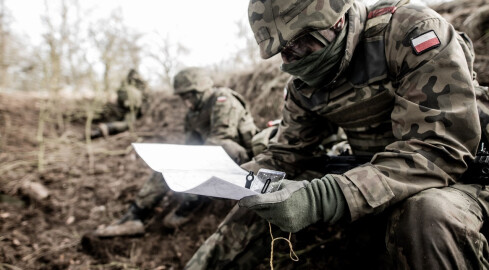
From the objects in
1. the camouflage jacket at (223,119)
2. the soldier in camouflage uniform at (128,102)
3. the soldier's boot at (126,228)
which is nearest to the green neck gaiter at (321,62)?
the camouflage jacket at (223,119)

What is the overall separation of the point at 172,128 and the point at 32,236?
12.8 feet

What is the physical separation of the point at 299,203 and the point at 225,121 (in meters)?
2.42

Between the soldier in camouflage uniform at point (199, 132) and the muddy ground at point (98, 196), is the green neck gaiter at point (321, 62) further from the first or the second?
the soldier in camouflage uniform at point (199, 132)

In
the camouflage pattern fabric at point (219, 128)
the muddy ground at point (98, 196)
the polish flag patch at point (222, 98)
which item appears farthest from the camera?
the polish flag patch at point (222, 98)

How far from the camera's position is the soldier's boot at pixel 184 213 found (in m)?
2.89

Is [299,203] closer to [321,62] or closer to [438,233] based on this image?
[438,233]

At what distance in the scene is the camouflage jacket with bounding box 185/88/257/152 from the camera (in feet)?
10.8

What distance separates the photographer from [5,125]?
6457mm

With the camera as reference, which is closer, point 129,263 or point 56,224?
point 129,263

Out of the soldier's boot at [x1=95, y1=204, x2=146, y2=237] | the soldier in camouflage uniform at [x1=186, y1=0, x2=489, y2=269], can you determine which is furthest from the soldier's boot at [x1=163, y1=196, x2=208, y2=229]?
the soldier in camouflage uniform at [x1=186, y1=0, x2=489, y2=269]

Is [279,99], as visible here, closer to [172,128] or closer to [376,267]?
[376,267]

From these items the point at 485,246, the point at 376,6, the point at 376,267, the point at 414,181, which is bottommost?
the point at 376,267

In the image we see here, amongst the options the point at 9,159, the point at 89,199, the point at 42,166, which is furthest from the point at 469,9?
the point at 9,159

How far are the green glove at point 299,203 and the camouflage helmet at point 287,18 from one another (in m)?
0.65
